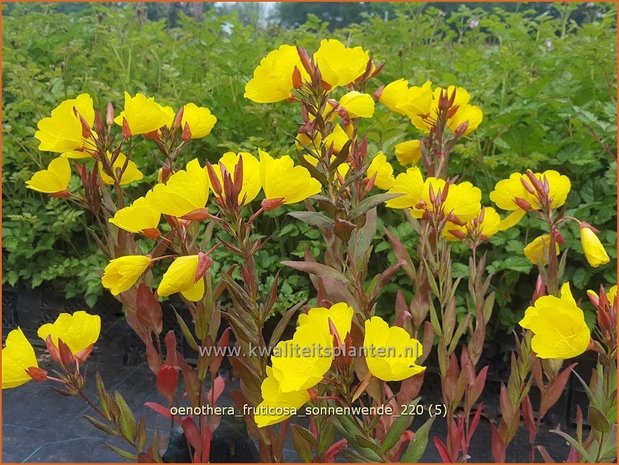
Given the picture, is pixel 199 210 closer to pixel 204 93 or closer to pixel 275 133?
pixel 275 133

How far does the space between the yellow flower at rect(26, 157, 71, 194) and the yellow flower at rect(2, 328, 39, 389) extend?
30 centimetres

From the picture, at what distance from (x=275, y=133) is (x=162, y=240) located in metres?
1.58

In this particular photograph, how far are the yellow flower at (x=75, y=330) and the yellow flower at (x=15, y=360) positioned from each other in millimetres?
36

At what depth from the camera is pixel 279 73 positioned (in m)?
1.10

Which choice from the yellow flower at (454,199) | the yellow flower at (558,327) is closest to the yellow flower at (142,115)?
the yellow flower at (454,199)

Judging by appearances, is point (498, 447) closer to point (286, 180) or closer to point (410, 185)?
point (410, 185)

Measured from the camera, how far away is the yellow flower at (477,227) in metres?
1.36

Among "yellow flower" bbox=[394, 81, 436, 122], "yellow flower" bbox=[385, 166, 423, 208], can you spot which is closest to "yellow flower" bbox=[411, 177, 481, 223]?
"yellow flower" bbox=[385, 166, 423, 208]

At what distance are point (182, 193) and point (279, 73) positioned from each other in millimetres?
290

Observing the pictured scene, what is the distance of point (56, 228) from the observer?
2754 millimetres

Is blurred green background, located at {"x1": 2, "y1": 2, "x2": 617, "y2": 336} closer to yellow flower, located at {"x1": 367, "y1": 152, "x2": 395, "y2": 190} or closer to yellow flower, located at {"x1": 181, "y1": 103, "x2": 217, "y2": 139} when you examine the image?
yellow flower, located at {"x1": 367, "y1": 152, "x2": 395, "y2": 190}

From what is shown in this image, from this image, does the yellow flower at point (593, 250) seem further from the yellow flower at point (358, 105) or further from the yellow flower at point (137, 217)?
the yellow flower at point (137, 217)

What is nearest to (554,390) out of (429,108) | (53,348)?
(429,108)

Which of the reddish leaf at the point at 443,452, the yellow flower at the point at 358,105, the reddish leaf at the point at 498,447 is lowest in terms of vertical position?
the reddish leaf at the point at 498,447
